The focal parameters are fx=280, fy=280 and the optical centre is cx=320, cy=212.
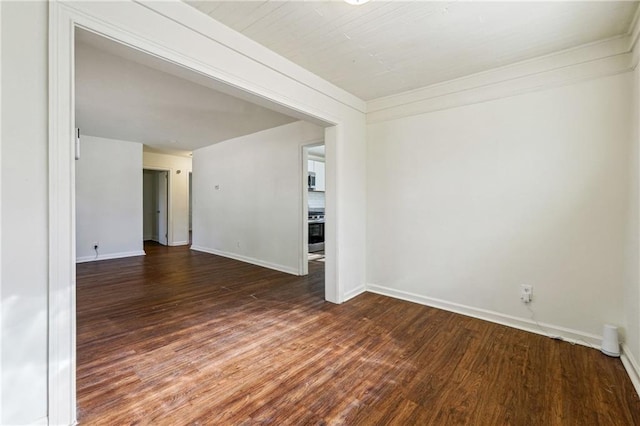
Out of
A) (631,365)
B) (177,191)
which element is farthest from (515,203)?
(177,191)

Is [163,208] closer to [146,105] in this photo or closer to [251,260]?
[251,260]

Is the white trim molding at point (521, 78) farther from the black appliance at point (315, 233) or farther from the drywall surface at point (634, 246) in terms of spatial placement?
the black appliance at point (315, 233)

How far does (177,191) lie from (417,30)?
7.51 m

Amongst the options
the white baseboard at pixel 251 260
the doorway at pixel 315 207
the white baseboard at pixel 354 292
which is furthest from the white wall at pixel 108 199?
the white baseboard at pixel 354 292

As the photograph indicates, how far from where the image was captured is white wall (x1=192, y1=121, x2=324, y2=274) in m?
4.73

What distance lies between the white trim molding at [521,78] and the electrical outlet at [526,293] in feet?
6.10

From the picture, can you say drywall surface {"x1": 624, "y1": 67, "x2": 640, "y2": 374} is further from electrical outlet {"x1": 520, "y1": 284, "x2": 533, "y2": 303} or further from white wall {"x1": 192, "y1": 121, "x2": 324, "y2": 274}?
white wall {"x1": 192, "y1": 121, "x2": 324, "y2": 274}

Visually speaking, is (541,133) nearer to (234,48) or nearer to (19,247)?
(234,48)

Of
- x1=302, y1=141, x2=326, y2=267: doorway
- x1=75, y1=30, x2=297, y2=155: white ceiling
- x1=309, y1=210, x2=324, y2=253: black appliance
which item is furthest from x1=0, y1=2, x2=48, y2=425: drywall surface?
x1=309, y1=210, x2=324, y2=253: black appliance

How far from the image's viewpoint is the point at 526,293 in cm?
268

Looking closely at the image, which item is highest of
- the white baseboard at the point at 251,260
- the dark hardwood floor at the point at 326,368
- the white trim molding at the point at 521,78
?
the white trim molding at the point at 521,78

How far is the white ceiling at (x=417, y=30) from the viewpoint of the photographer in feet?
6.30

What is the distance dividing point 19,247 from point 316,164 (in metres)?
6.25

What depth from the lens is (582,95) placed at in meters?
2.41
